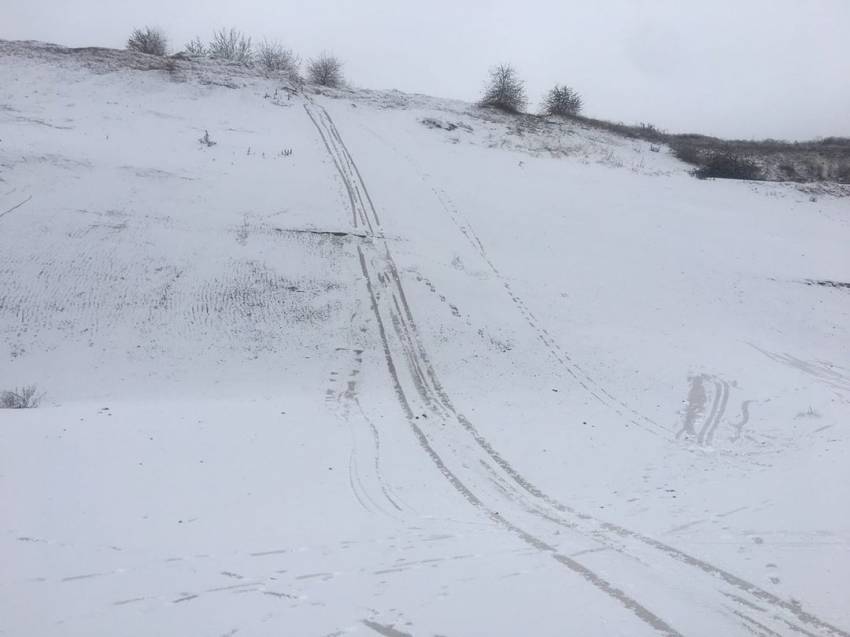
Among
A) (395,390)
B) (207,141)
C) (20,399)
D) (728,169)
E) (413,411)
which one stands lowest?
(20,399)

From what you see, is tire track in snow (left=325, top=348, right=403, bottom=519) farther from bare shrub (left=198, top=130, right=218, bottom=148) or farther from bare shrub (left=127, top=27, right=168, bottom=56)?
bare shrub (left=127, top=27, right=168, bottom=56)

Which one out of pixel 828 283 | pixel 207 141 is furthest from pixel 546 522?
pixel 207 141

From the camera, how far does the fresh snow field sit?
4.89 meters

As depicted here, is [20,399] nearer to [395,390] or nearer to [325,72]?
[395,390]

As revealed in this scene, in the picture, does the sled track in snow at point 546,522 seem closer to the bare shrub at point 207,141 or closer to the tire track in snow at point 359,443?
the tire track in snow at point 359,443

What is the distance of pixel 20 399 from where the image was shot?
30.0ft

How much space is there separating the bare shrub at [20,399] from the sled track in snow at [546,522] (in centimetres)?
572

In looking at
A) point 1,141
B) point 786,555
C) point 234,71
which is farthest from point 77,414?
point 234,71

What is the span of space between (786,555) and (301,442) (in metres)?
5.91

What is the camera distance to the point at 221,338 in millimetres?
11438

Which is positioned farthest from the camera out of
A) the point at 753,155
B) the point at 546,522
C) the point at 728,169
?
the point at 753,155

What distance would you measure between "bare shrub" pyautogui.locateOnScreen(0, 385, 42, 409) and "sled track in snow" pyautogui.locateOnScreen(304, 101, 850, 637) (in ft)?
18.8

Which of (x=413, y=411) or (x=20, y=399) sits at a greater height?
(x=413, y=411)

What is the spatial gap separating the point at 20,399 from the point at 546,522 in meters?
8.07
